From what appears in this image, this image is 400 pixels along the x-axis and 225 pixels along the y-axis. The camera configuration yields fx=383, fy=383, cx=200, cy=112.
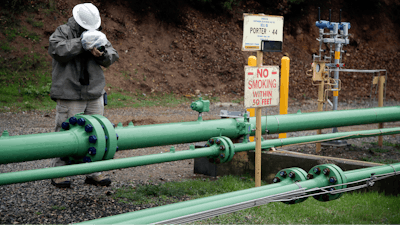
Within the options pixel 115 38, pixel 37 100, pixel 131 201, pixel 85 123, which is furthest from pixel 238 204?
pixel 115 38

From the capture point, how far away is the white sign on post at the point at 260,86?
3.53m

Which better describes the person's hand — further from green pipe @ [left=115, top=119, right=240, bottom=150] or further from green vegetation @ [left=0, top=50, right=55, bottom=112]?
green vegetation @ [left=0, top=50, right=55, bottom=112]

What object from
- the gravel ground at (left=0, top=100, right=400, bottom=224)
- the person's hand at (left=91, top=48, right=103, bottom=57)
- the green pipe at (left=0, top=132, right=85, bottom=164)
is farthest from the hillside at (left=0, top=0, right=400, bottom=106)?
the green pipe at (left=0, top=132, right=85, bottom=164)

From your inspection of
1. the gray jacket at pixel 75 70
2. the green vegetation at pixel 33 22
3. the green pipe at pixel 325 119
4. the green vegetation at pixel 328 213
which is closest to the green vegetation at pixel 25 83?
the green vegetation at pixel 33 22

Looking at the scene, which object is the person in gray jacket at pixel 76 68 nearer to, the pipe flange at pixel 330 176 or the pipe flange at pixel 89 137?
the pipe flange at pixel 89 137

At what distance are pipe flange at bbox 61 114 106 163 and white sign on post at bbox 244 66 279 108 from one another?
4.37 ft

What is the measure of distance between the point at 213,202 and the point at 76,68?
2357mm

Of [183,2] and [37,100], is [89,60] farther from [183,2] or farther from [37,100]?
[183,2]

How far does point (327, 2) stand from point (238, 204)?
19.6m

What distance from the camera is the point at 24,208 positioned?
12.4 feet

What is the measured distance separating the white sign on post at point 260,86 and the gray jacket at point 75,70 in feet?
5.17

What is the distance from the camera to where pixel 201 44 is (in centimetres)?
1631

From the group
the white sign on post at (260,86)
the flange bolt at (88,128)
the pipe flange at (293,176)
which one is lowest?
the pipe flange at (293,176)

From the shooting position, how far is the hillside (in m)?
14.0
